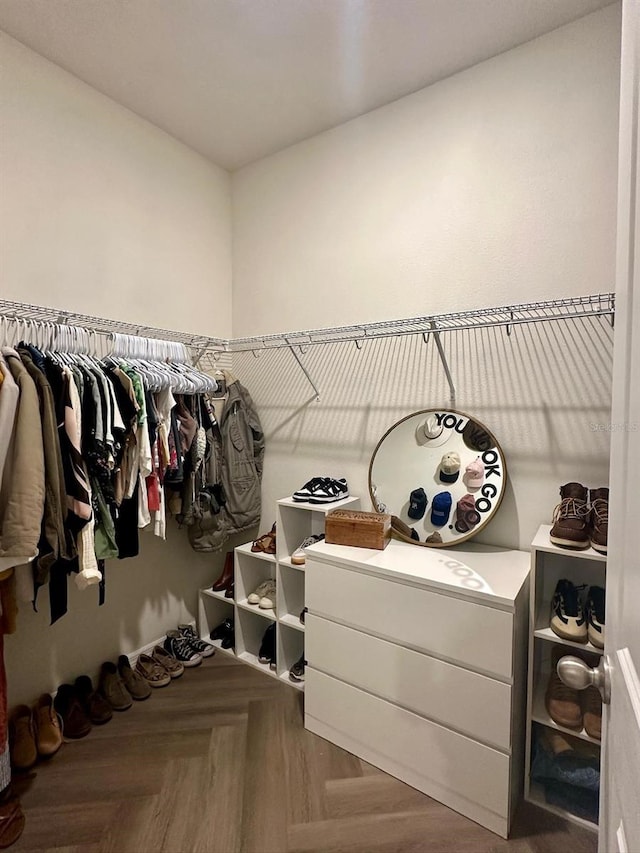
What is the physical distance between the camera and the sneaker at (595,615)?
139 cm

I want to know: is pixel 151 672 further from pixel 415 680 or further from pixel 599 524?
pixel 599 524

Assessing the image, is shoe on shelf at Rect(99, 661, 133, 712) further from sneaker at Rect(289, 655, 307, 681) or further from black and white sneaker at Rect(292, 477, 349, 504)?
black and white sneaker at Rect(292, 477, 349, 504)

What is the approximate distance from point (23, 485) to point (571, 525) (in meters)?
1.78

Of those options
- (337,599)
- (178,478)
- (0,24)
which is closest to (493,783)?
(337,599)

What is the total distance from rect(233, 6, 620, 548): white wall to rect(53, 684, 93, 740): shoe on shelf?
1218 mm

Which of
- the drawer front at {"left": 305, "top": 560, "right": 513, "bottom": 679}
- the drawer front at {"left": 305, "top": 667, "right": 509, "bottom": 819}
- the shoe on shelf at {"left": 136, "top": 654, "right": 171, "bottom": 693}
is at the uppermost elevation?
the drawer front at {"left": 305, "top": 560, "right": 513, "bottom": 679}

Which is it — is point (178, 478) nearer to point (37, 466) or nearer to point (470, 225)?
point (37, 466)

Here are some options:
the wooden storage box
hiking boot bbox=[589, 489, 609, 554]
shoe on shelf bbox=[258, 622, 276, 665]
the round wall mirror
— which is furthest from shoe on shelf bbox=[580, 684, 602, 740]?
shoe on shelf bbox=[258, 622, 276, 665]

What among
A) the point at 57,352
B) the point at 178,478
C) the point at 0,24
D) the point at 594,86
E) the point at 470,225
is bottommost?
the point at 178,478

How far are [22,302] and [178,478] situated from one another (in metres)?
0.98

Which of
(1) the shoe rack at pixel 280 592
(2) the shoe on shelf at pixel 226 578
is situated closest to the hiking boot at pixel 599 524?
(1) the shoe rack at pixel 280 592

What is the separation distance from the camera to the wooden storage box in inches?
72.3

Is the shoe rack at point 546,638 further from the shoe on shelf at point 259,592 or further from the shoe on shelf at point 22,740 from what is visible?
the shoe on shelf at point 22,740

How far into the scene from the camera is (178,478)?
2.03m
